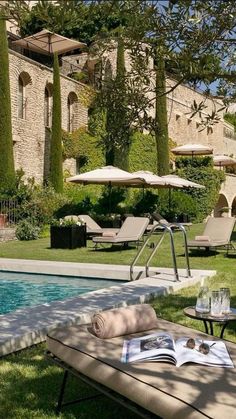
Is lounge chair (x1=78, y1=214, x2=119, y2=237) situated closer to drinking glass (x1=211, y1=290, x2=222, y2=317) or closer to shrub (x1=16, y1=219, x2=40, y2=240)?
shrub (x1=16, y1=219, x2=40, y2=240)

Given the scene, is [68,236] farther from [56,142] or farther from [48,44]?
[48,44]

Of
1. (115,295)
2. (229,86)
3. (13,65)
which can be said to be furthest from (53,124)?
(229,86)

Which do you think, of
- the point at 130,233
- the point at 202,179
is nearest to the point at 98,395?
the point at 130,233

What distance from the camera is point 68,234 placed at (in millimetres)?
13227

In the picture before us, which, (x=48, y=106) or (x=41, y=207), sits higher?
(x=48, y=106)

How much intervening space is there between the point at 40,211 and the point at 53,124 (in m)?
6.57

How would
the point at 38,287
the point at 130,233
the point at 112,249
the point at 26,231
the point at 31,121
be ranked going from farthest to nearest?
the point at 31,121
the point at 26,231
the point at 112,249
the point at 130,233
the point at 38,287

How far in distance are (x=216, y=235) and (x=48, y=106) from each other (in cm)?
1558

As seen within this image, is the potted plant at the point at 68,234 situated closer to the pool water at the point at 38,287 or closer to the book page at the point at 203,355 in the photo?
the pool water at the point at 38,287

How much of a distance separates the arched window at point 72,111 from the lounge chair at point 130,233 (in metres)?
14.9

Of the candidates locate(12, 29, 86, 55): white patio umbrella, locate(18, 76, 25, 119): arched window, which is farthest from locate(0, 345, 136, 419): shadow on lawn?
locate(12, 29, 86, 55): white patio umbrella

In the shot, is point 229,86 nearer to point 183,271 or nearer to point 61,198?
point 183,271

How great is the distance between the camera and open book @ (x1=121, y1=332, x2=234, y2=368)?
10.3 feet

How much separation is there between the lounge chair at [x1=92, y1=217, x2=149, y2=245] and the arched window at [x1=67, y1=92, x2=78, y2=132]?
14851mm
